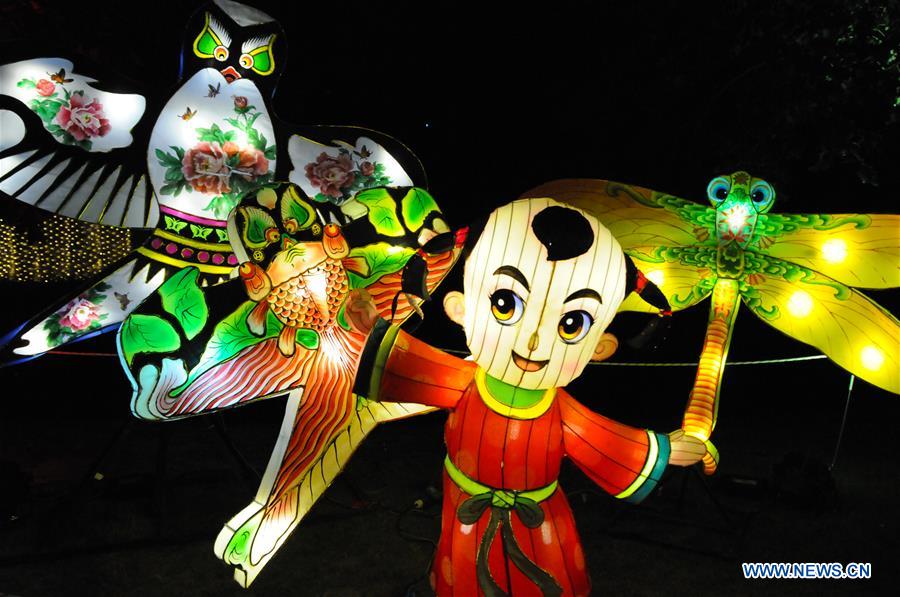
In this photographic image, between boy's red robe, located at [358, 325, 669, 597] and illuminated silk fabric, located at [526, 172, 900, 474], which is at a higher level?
illuminated silk fabric, located at [526, 172, 900, 474]

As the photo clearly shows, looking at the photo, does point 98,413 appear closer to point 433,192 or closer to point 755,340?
point 433,192

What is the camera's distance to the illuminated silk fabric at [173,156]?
267 centimetres

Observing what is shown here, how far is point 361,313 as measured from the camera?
2.21 meters

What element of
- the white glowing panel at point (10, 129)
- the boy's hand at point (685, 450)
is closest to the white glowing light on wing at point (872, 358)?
the boy's hand at point (685, 450)

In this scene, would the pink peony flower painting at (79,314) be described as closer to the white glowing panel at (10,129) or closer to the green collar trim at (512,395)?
the white glowing panel at (10,129)

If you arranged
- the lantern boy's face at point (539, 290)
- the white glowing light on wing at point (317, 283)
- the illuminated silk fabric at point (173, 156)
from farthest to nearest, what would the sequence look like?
the illuminated silk fabric at point (173, 156)
the white glowing light on wing at point (317, 283)
the lantern boy's face at point (539, 290)

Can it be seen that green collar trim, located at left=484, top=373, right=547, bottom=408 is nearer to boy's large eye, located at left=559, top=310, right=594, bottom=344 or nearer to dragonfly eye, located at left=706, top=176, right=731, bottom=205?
boy's large eye, located at left=559, top=310, right=594, bottom=344

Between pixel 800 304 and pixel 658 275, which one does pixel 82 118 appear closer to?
pixel 658 275

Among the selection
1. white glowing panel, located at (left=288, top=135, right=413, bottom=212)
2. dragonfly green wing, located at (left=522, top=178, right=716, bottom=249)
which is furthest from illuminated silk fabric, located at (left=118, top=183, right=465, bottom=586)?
dragonfly green wing, located at (left=522, top=178, right=716, bottom=249)

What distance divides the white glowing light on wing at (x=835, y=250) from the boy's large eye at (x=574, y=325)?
4.31 feet

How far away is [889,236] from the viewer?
269cm

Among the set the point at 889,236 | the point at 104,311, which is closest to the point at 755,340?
the point at 889,236

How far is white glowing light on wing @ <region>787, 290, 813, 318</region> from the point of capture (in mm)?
2768

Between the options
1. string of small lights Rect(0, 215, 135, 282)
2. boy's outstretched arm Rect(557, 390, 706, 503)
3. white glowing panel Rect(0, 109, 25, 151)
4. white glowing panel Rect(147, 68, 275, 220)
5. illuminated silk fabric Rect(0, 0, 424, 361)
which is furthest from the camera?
string of small lights Rect(0, 215, 135, 282)
